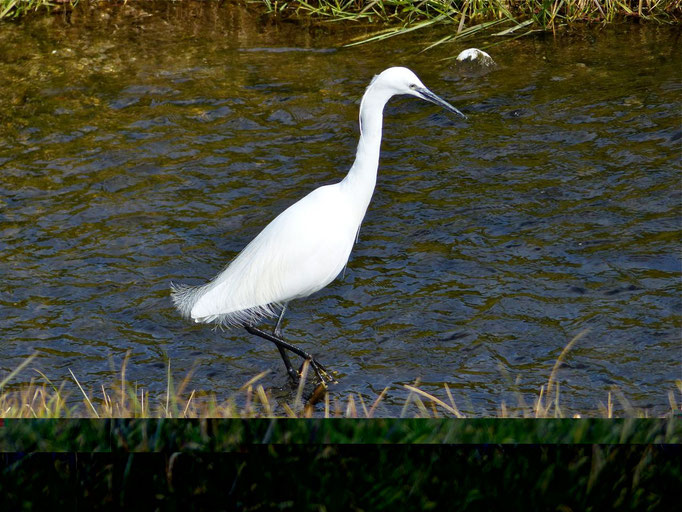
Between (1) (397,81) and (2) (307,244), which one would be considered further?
(2) (307,244)

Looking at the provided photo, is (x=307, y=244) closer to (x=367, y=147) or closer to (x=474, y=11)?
(x=367, y=147)

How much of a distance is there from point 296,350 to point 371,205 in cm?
144

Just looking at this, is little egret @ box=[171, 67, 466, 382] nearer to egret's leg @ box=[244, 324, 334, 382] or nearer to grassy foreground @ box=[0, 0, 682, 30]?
egret's leg @ box=[244, 324, 334, 382]

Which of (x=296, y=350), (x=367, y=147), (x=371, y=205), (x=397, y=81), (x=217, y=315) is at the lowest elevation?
(x=296, y=350)

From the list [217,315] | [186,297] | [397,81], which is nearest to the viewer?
[397,81]

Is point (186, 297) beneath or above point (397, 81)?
beneath

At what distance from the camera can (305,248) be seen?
386cm

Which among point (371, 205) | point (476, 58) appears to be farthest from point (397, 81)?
point (476, 58)

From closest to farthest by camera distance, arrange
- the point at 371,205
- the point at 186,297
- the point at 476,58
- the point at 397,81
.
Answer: the point at 397,81 → the point at 186,297 → the point at 371,205 → the point at 476,58

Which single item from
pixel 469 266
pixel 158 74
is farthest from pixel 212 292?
pixel 158 74

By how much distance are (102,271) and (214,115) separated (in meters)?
1.92

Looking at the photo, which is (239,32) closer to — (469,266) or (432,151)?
(432,151)

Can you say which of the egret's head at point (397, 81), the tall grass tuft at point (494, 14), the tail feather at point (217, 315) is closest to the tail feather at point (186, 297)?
the tail feather at point (217, 315)

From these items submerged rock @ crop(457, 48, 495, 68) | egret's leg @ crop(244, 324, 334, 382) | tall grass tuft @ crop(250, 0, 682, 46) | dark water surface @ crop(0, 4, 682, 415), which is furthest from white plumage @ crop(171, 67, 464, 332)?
tall grass tuft @ crop(250, 0, 682, 46)
